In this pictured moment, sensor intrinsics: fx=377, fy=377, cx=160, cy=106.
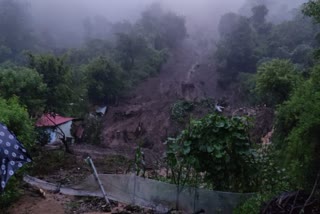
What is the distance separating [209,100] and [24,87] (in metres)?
17.6

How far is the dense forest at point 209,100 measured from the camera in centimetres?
649

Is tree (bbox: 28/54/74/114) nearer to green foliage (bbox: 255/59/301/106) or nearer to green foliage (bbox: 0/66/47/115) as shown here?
green foliage (bbox: 0/66/47/115)

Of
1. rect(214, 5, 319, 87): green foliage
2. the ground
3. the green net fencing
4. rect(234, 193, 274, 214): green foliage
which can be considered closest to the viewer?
rect(234, 193, 274, 214): green foliage

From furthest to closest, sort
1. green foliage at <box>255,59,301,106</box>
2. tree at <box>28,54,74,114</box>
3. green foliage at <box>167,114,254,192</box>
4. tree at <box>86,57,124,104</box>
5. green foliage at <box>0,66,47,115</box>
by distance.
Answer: tree at <box>86,57,124,104</box> < tree at <box>28,54,74,114</box> < green foliage at <box>255,59,301,106</box> < green foliage at <box>0,66,47,115</box> < green foliage at <box>167,114,254,192</box>

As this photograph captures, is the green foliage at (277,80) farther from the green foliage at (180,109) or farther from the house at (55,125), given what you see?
the house at (55,125)

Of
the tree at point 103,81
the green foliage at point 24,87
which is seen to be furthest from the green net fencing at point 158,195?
the tree at point 103,81

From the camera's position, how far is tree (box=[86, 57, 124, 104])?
34.2 m

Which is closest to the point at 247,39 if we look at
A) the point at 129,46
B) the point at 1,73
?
the point at 129,46

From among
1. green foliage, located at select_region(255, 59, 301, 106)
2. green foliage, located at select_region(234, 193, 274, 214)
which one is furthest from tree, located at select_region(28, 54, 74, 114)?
green foliage, located at select_region(234, 193, 274, 214)

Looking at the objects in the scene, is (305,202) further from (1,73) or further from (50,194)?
(1,73)

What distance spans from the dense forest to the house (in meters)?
0.85

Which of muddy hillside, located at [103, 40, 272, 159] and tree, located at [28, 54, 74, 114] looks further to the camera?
muddy hillside, located at [103, 40, 272, 159]

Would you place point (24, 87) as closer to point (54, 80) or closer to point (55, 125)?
point (55, 125)

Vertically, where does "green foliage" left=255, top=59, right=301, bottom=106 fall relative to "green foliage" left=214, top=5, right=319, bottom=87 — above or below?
below
